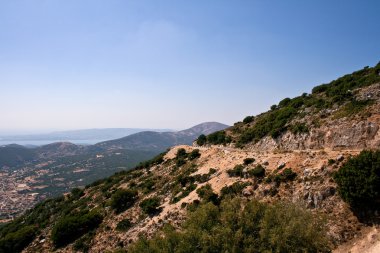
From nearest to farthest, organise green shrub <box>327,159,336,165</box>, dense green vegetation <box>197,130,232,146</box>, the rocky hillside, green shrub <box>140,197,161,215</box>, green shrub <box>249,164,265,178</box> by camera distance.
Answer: the rocky hillside < green shrub <box>327,159,336,165</box> < green shrub <box>249,164,265,178</box> < green shrub <box>140,197,161,215</box> < dense green vegetation <box>197,130,232,146</box>

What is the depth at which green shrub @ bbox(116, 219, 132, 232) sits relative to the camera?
39134 mm

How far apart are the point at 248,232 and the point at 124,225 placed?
22021 millimetres

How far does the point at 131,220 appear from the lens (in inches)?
1617

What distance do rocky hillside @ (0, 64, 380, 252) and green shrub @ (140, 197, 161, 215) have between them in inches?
7.4

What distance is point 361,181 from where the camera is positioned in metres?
25.3

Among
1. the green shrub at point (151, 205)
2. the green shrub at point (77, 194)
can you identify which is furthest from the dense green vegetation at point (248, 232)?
the green shrub at point (77, 194)

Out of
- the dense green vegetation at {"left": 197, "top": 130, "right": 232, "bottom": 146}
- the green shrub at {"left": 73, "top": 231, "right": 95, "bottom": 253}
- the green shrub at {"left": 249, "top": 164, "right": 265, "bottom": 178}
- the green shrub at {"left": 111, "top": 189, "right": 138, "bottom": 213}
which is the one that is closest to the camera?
the green shrub at {"left": 249, "top": 164, "right": 265, "bottom": 178}

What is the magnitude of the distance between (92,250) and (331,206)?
29381 mm

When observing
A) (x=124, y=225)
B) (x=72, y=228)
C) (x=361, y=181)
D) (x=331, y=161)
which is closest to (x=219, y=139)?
(x=124, y=225)

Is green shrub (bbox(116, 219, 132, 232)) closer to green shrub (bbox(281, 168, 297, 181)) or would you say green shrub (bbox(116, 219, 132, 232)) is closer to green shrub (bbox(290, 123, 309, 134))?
green shrub (bbox(281, 168, 297, 181))

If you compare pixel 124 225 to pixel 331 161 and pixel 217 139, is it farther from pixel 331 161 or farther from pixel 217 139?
pixel 217 139

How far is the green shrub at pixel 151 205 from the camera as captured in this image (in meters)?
40.2

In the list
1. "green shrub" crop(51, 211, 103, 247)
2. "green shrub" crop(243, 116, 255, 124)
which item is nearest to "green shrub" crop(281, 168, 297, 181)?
"green shrub" crop(51, 211, 103, 247)

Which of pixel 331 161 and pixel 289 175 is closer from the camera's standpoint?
pixel 331 161
